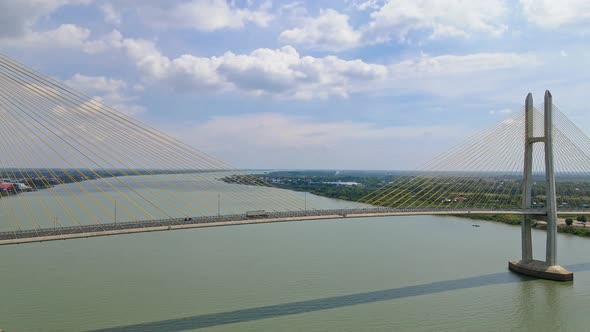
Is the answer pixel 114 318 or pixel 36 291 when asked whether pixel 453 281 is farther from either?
pixel 36 291

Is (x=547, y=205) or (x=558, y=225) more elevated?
(x=547, y=205)

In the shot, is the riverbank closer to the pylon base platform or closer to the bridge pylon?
the bridge pylon

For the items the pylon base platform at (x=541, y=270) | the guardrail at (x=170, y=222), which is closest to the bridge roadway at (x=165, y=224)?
the guardrail at (x=170, y=222)

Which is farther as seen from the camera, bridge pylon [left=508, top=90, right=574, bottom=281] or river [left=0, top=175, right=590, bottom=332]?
bridge pylon [left=508, top=90, right=574, bottom=281]

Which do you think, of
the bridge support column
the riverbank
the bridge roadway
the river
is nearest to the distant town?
the bridge roadway

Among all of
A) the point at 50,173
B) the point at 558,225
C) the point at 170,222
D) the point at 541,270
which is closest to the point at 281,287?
the point at 170,222

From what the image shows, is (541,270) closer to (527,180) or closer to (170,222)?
(527,180)

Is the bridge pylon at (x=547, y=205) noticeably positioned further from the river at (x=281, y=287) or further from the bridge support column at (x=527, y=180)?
the river at (x=281, y=287)
